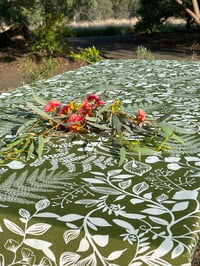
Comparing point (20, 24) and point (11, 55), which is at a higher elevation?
point (20, 24)

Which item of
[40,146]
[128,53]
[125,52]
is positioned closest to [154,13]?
[125,52]

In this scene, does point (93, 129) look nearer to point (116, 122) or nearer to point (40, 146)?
point (116, 122)

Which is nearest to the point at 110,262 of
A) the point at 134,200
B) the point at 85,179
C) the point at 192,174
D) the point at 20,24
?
the point at 134,200

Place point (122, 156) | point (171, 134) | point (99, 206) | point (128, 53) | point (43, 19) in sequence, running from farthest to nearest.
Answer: point (128, 53)
point (43, 19)
point (171, 134)
point (122, 156)
point (99, 206)

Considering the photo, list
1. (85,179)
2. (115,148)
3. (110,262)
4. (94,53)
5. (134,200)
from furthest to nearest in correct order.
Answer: (94,53) → (115,148) → (85,179) → (134,200) → (110,262)

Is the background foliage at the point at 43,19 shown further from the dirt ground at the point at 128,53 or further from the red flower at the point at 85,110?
the red flower at the point at 85,110

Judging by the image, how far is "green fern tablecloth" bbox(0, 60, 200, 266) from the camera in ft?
2.81

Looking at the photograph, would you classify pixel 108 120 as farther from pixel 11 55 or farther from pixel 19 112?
pixel 11 55

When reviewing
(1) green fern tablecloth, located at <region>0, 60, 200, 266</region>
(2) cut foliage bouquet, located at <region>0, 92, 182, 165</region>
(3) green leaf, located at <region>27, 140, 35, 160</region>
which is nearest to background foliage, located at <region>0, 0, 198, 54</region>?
(2) cut foliage bouquet, located at <region>0, 92, 182, 165</region>

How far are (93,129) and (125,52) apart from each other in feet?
41.6

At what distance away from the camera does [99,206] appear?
1008mm

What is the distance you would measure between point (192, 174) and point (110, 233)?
0.45 m

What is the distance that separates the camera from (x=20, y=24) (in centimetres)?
1242

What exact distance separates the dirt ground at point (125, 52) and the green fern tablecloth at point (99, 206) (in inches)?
190
